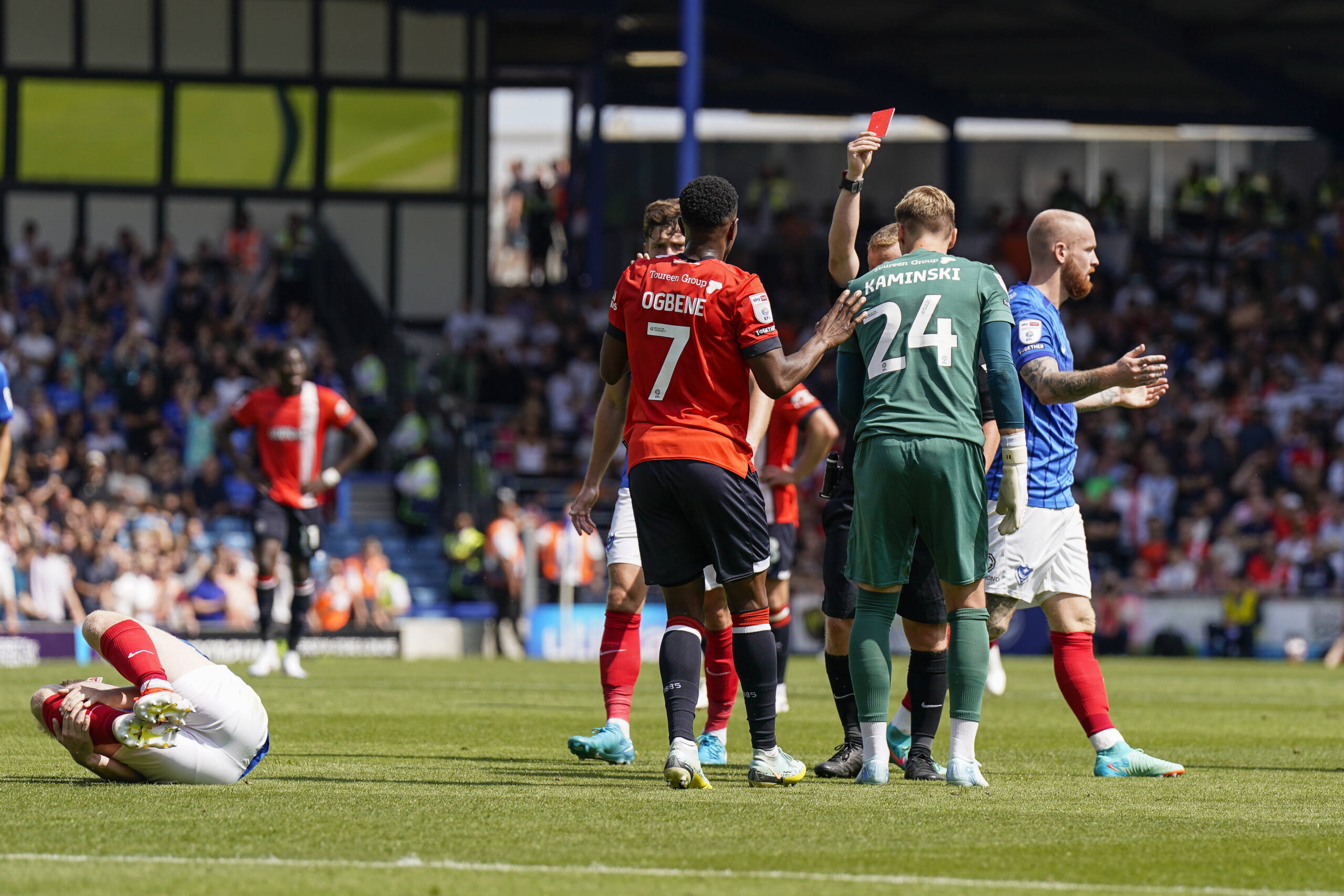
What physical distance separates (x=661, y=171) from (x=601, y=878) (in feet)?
123

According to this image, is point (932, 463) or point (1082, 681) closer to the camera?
point (932, 463)

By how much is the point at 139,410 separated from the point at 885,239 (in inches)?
805

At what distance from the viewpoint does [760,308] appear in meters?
7.23

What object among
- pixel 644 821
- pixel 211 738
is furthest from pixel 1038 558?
pixel 211 738

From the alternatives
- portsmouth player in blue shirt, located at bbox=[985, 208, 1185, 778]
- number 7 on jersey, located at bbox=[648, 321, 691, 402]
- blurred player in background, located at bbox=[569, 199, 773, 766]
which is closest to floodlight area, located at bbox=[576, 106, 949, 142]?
blurred player in background, located at bbox=[569, 199, 773, 766]

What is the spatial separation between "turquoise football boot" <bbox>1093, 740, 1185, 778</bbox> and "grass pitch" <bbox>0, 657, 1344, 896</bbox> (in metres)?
0.16

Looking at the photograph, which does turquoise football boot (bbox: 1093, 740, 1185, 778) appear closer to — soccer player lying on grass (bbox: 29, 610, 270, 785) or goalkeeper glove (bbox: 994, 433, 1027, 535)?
goalkeeper glove (bbox: 994, 433, 1027, 535)

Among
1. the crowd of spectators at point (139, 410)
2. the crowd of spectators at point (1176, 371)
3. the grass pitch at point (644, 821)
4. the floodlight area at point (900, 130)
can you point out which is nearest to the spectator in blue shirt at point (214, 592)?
the crowd of spectators at point (139, 410)

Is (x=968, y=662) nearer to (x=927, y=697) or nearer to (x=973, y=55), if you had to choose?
(x=927, y=697)

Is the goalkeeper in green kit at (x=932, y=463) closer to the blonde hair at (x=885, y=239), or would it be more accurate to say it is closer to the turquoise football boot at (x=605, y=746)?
the blonde hair at (x=885, y=239)

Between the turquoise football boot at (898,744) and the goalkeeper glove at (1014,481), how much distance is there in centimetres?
148

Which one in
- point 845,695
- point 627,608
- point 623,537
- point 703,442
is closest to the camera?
point 703,442

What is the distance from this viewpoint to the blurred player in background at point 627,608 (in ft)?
26.1

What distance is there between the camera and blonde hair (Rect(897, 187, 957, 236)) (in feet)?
24.7
